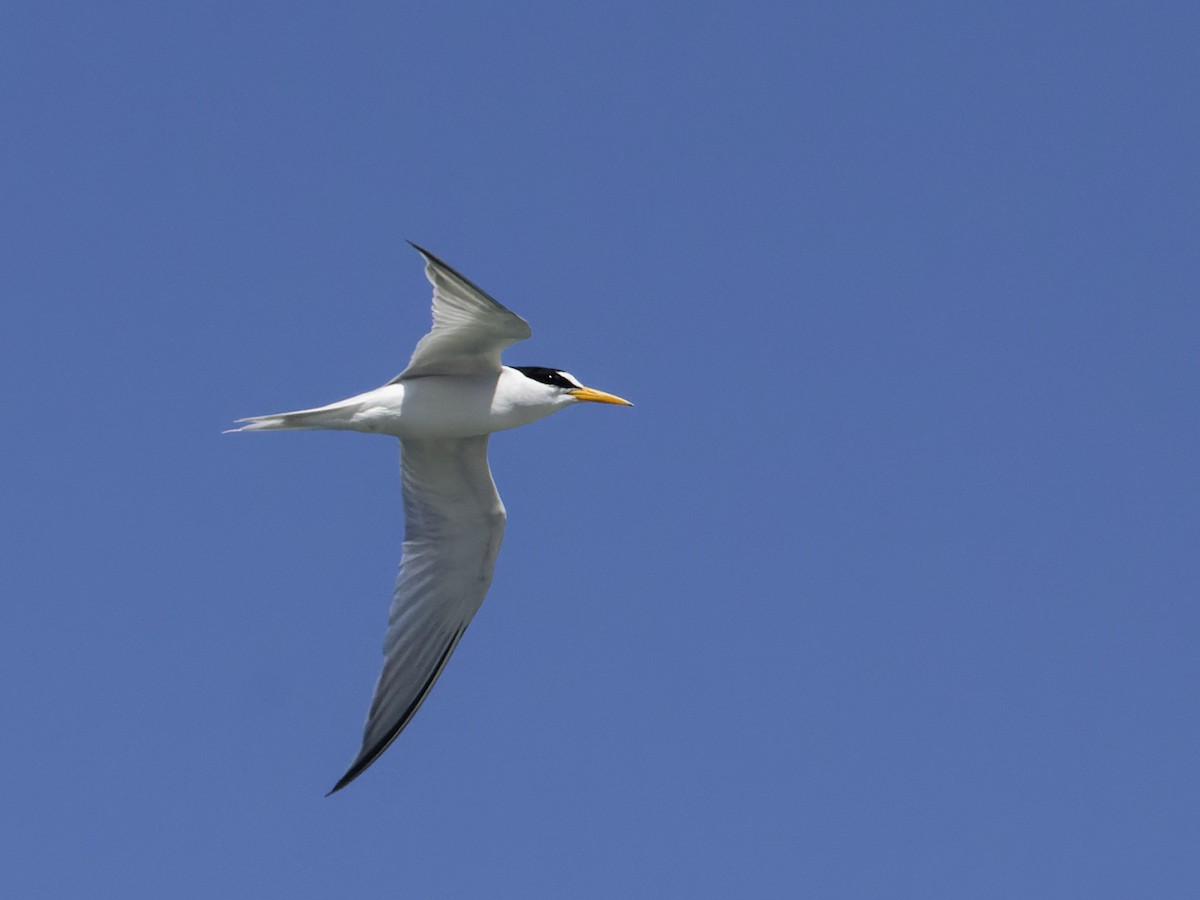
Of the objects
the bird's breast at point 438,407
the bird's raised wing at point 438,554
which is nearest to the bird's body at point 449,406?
the bird's breast at point 438,407

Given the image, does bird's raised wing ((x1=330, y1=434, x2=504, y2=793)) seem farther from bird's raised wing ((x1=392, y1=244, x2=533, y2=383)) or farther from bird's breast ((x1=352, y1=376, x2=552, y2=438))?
bird's raised wing ((x1=392, y1=244, x2=533, y2=383))

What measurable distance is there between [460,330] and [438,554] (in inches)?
117

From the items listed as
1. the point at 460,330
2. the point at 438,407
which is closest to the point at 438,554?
the point at 438,407

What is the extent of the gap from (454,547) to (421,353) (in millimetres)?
2488

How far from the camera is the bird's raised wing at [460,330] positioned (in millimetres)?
12008

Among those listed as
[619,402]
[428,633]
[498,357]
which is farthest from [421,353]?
[428,633]

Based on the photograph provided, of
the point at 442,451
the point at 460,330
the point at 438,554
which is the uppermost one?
the point at 460,330

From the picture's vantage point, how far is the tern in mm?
13023

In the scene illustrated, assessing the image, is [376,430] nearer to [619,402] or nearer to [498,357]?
[498,357]

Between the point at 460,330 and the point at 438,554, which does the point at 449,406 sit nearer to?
the point at 460,330

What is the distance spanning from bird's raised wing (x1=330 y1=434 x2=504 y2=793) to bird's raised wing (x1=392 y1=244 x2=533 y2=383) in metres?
1.24

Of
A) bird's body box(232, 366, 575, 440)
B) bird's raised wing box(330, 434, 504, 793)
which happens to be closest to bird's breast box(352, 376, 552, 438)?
bird's body box(232, 366, 575, 440)

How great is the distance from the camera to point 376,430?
1362cm

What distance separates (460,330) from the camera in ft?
42.3
